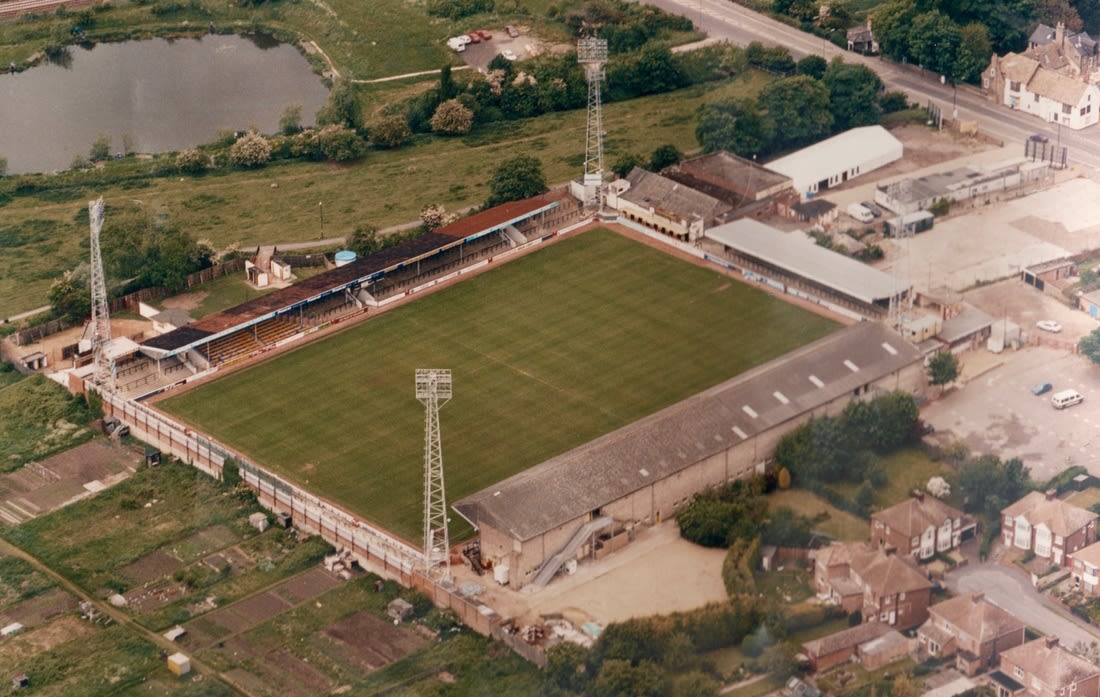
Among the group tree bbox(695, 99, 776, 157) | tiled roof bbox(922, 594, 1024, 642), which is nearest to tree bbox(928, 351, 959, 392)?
tiled roof bbox(922, 594, 1024, 642)

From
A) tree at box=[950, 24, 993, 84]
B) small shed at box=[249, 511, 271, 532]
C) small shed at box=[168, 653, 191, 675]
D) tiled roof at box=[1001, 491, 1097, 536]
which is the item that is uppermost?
tree at box=[950, 24, 993, 84]

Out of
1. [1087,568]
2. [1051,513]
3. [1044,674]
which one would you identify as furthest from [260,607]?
[1087,568]

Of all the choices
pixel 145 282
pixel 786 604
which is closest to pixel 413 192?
pixel 145 282

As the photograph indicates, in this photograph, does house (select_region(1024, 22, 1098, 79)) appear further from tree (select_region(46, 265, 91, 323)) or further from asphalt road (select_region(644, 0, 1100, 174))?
tree (select_region(46, 265, 91, 323))

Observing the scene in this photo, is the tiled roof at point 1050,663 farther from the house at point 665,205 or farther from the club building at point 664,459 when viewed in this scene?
the house at point 665,205

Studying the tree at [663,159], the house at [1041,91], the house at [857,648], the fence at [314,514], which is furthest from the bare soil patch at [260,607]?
the house at [1041,91]

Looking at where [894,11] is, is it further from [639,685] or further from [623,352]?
[639,685]

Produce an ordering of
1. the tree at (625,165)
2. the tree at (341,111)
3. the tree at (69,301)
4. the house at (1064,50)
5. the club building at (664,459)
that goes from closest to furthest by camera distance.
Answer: the club building at (664,459)
the tree at (69,301)
the tree at (625,165)
the house at (1064,50)
the tree at (341,111)
